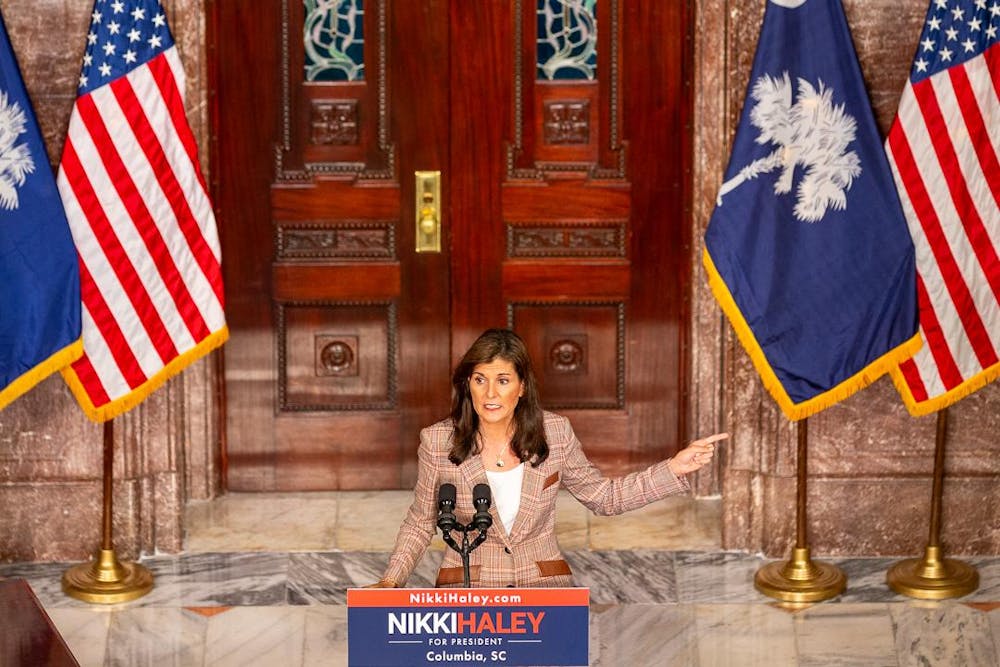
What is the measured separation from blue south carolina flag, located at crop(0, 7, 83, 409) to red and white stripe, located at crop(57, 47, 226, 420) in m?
0.09

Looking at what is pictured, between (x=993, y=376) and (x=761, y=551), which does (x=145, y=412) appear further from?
(x=993, y=376)

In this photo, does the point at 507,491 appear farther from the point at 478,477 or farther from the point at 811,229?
the point at 811,229

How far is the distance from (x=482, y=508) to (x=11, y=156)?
106 inches

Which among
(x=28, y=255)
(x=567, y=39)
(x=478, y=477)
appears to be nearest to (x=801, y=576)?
(x=478, y=477)

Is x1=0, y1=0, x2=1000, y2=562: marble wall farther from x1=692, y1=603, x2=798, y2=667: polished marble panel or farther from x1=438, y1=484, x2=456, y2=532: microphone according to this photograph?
x1=438, y1=484, x2=456, y2=532: microphone

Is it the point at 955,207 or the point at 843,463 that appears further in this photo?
the point at 843,463

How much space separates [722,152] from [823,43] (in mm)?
775

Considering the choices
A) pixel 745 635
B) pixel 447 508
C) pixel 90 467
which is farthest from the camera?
pixel 90 467

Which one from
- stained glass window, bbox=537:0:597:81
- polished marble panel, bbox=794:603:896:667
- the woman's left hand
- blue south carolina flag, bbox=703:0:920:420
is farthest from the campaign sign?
stained glass window, bbox=537:0:597:81

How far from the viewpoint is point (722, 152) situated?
6973 mm

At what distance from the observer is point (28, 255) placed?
6312 millimetres

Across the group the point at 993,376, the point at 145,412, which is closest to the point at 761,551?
the point at 993,376

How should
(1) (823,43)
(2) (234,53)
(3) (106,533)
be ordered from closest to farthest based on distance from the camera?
(1) (823,43)
(3) (106,533)
(2) (234,53)

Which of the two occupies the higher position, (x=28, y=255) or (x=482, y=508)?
(x=28, y=255)
